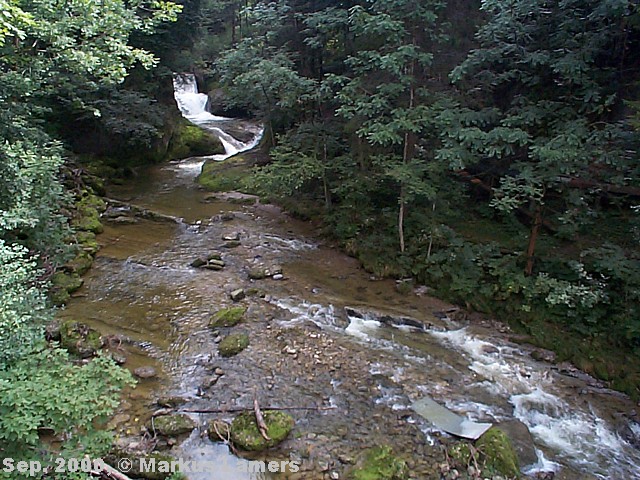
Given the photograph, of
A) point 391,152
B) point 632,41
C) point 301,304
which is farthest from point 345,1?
point 301,304

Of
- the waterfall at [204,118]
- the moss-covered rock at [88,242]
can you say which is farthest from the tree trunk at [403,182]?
the waterfall at [204,118]

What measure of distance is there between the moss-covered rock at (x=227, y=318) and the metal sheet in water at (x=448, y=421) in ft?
11.7

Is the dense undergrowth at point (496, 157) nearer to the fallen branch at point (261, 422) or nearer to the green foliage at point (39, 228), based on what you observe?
the green foliage at point (39, 228)

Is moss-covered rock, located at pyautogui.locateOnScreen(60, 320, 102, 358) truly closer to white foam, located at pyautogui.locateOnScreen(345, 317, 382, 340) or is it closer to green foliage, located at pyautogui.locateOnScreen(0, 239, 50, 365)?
green foliage, located at pyautogui.locateOnScreen(0, 239, 50, 365)

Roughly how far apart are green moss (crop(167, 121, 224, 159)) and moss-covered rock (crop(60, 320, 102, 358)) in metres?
15.7

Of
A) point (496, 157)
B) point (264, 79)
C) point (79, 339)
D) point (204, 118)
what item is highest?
point (264, 79)

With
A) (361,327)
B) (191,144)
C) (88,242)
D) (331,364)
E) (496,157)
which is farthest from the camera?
(191,144)

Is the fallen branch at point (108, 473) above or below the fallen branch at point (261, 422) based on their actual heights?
above

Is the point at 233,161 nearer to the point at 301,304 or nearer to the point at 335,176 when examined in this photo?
the point at 335,176

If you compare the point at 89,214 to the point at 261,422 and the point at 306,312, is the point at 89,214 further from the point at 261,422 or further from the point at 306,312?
the point at 261,422

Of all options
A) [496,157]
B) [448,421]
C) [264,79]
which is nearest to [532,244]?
[496,157]

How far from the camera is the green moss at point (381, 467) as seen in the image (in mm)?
5090

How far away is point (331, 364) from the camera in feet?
23.6

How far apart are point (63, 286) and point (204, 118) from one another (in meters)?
22.3
